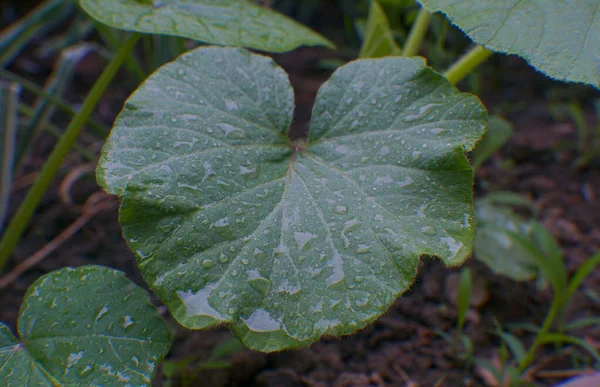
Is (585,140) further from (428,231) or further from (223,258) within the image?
(223,258)

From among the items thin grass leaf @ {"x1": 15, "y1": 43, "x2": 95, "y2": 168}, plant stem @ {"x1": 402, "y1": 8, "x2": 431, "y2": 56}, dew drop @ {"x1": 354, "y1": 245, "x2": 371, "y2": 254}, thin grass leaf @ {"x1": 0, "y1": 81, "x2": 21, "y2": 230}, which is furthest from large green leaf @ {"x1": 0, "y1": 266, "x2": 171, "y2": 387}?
plant stem @ {"x1": 402, "y1": 8, "x2": 431, "y2": 56}

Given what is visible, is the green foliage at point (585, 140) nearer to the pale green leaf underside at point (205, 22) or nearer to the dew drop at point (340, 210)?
the pale green leaf underside at point (205, 22)

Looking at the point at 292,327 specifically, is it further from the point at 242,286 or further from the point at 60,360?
the point at 60,360

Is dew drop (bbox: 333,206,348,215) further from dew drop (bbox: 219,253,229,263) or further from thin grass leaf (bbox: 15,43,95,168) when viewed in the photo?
thin grass leaf (bbox: 15,43,95,168)

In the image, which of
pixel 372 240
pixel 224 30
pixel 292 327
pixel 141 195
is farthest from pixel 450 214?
pixel 224 30

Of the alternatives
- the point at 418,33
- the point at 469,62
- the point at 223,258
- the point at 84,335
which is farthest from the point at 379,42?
the point at 84,335

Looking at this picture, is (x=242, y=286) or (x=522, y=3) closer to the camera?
(x=242, y=286)

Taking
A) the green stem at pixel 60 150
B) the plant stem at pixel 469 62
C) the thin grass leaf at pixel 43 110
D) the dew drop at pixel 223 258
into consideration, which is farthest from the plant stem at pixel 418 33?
the thin grass leaf at pixel 43 110
